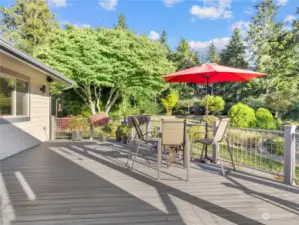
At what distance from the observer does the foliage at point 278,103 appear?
53.8 ft

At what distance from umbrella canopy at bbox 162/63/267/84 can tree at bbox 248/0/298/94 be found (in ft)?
56.8

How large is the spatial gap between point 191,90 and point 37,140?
21354 millimetres

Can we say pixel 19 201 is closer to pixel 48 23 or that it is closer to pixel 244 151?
pixel 244 151

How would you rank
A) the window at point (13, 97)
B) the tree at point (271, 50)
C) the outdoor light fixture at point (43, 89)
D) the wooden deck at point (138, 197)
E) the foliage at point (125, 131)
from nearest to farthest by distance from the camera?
the wooden deck at point (138, 197) → the window at point (13, 97) → the foliage at point (125, 131) → the outdoor light fixture at point (43, 89) → the tree at point (271, 50)

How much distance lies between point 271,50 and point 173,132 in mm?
20877

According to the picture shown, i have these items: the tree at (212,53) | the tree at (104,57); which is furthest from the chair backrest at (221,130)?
the tree at (212,53)

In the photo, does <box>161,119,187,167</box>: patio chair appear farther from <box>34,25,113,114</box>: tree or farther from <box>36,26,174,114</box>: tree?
<box>34,25,113,114</box>: tree

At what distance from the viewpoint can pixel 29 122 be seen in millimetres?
7246

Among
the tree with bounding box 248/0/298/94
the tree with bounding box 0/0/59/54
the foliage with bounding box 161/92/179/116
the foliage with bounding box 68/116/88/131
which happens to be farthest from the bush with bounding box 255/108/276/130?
the tree with bounding box 0/0/59/54

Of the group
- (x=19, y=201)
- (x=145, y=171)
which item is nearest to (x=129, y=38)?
(x=145, y=171)

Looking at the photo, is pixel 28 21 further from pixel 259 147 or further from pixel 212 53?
pixel 259 147

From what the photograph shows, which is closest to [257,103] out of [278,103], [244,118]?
[278,103]

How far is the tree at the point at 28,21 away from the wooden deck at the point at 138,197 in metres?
20.3

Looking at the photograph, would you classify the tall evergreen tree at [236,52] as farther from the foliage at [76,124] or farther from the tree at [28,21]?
the foliage at [76,124]
